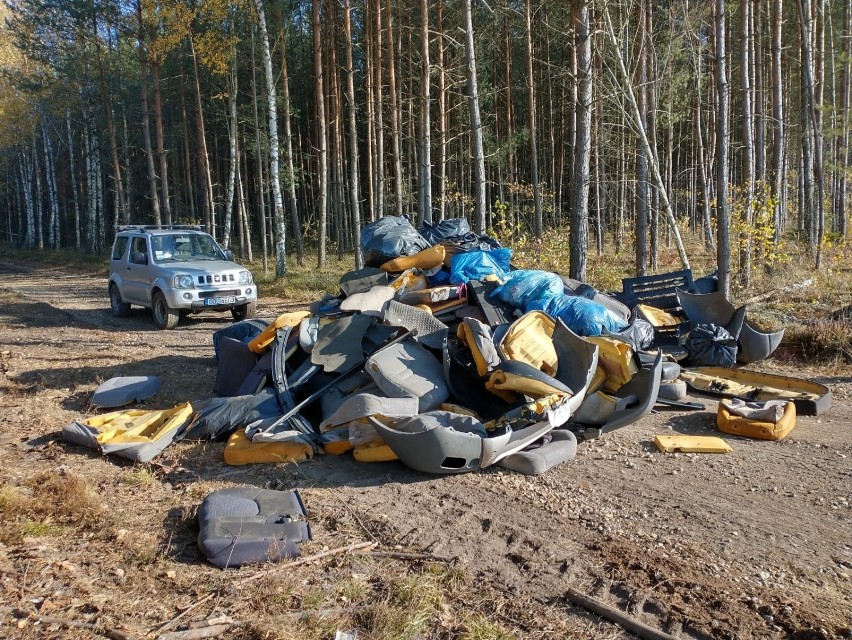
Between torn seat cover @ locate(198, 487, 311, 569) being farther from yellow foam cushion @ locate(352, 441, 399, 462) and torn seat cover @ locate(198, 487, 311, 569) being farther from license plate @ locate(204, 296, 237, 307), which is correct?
license plate @ locate(204, 296, 237, 307)

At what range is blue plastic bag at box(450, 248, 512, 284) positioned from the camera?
26.3 feet

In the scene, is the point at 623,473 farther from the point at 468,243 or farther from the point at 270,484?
the point at 468,243

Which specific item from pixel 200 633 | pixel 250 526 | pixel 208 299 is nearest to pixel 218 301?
pixel 208 299

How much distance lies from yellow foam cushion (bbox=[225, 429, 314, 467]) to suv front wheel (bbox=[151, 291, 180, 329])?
8.10 meters

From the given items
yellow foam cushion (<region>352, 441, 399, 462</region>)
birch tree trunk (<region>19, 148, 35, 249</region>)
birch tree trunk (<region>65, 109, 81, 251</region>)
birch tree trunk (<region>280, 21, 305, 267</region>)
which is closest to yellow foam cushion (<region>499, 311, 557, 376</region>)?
yellow foam cushion (<region>352, 441, 399, 462</region>)

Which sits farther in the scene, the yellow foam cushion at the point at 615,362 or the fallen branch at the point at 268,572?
the yellow foam cushion at the point at 615,362

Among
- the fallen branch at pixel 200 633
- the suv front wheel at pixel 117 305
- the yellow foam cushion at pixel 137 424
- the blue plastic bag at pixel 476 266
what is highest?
the blue plastic bag at pixel 476 266

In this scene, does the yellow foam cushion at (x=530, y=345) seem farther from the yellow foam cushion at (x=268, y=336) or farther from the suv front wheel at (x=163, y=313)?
the suv front wheel at (x=163, y=313)

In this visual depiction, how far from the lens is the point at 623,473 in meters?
5.21

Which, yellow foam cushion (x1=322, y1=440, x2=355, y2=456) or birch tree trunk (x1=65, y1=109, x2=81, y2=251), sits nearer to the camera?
yellow foam cushion (x1=322, y1=440, x2=355, y2=456)

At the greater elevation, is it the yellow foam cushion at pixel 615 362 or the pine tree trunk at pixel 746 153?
the pine tree trunk at pixel 746 153

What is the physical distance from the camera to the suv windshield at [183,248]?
1383 cm

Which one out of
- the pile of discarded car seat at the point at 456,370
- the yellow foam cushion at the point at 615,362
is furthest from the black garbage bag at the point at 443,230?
the yellow foam cushion at the point at 615,362

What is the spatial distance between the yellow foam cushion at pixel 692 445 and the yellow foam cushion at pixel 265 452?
3.01m
